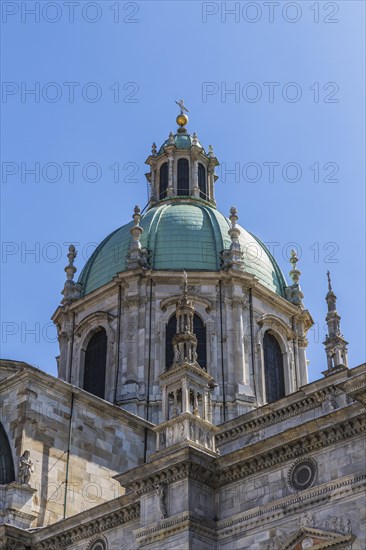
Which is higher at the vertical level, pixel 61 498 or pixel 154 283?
pixel 154 283

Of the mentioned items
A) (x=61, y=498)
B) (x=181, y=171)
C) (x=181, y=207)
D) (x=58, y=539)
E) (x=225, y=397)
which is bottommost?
(x=58, y=539)

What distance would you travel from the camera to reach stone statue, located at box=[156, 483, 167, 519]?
84.1 ft

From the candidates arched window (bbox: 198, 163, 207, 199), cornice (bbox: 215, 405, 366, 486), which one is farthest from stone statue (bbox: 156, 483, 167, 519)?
arched window (bbox: 198, 163, 207, 199)

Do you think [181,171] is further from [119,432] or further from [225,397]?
[119,432]

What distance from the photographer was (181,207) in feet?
160

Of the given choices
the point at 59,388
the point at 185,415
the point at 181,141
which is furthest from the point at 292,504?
the point at 181,141

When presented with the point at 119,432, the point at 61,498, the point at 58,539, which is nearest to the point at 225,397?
the point at 119,432

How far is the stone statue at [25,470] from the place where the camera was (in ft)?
103

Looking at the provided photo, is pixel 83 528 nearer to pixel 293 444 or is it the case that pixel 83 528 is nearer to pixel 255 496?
pixel 255 496

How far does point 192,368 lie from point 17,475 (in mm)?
8046

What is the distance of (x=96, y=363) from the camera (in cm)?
4444

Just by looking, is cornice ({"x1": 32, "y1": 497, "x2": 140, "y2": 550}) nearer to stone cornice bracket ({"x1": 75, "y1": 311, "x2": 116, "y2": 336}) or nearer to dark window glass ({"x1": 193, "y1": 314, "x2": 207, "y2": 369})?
dark window glass ({"x1": 193, "y1": 314, "x2": 207, "y2": 369})

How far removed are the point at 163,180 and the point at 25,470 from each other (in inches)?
951

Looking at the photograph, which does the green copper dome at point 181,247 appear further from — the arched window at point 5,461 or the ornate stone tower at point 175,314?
the arched window at point 5,461
